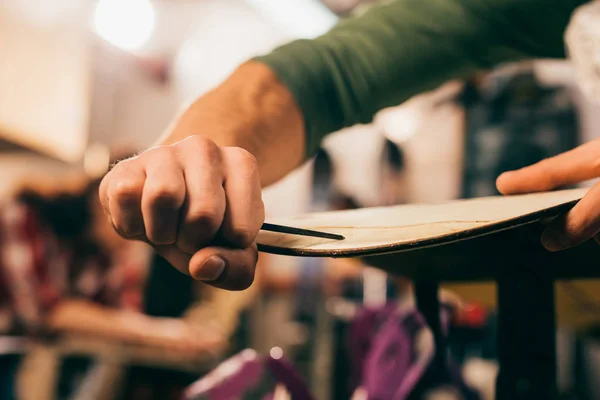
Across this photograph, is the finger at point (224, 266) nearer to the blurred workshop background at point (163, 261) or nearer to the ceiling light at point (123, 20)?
the blurred workshop background at point (163, 261)

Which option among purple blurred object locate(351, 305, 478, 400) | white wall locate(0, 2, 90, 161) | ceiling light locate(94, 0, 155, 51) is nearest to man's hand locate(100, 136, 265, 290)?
purple blurred object locate(351, 305, 478, 400)

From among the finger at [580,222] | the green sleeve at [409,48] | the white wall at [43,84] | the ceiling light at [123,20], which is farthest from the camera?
the ceiling light at [123,20]

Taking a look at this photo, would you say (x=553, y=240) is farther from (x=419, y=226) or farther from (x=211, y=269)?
(x=211, y=269)

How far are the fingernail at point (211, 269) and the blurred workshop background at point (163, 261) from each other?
35 cm

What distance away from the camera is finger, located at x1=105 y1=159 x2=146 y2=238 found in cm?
26

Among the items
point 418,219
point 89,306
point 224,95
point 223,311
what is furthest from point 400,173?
point 418,219

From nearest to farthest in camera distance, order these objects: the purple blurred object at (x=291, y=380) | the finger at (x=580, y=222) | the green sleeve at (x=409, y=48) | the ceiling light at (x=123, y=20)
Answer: the finger at (x=580, y=222) → the purple blurred object at (x=291, y=380) → the green sleeve at (x=409, y=48) → the ceiling light at (x=123, y=20)

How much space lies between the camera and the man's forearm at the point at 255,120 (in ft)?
1.45

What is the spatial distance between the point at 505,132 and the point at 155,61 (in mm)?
2375

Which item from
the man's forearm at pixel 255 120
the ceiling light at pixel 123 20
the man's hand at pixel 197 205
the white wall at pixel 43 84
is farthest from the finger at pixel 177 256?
the ceiling light at pixel 123 20

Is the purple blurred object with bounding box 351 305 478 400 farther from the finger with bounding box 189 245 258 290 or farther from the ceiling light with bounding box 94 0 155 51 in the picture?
the ceiling light with bounding box 94 0 155 51

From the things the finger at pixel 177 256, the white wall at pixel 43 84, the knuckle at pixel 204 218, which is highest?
the white wall at pixel 43 84

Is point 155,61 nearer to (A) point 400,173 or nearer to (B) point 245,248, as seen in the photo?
(A) point 400,173

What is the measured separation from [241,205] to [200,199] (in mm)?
24
